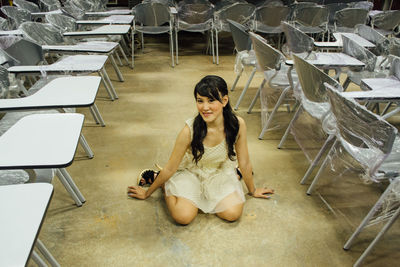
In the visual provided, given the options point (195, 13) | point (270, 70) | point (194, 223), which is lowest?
point (194, 223)

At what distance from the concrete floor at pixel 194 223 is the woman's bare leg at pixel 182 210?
0.05 metres

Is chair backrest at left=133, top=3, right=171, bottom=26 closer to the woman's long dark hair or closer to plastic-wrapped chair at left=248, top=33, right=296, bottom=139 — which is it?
plastic-wrapped chair at left=248, top=33, right=296, bottom=139

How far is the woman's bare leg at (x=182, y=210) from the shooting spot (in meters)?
1.60

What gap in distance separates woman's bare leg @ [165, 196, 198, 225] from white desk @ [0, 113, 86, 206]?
670 mm

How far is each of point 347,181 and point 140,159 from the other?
57.0 inches

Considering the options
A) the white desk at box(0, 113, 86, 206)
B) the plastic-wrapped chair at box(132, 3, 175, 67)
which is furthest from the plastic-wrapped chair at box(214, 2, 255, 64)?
the white desk at box(0, 113, 86, 206)

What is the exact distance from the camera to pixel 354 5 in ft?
15.6

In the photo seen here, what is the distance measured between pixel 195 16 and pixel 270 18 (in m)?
1.05

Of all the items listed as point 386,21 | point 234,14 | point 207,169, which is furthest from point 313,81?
point 386,21

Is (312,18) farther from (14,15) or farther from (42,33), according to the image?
(14,15)

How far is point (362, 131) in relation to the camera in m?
1.29

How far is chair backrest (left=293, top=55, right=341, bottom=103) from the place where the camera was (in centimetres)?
164

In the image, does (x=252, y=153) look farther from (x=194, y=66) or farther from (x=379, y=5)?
(x=379, y=5)

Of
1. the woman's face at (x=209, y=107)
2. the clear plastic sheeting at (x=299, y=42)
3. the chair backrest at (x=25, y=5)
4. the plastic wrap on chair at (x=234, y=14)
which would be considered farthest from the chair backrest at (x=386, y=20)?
the chair backrest at (x=25, y=5)
